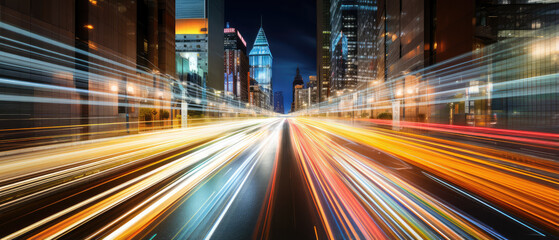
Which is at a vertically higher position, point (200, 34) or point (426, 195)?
point (200, 34)

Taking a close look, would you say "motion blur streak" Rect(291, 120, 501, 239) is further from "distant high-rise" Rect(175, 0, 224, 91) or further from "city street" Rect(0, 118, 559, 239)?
"distant high-rise" Rect(175, 0, 224, 91)

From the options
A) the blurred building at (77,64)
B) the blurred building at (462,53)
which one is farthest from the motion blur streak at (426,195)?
the blurred building at (77,64)

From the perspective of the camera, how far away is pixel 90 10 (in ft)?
55.4

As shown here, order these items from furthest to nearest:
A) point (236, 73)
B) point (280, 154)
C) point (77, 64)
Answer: point (236, 73) → point (77, 64) → point (280, 154)

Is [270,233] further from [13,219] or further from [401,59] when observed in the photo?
[401,59]

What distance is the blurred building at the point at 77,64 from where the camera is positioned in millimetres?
11205

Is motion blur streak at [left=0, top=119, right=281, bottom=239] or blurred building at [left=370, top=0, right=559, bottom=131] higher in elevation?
blurred building at [left=370, top=0, right=559, bottom=131]

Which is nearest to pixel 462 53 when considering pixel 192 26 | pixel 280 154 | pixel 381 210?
pixel 280 154

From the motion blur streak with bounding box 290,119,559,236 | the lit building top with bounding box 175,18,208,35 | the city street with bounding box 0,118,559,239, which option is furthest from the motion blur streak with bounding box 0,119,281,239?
the lit building top with bounding box 175,18,208,35

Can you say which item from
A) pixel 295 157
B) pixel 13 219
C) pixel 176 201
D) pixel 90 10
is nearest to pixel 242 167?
pixel 295 157

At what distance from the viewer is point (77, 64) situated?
15539 mm

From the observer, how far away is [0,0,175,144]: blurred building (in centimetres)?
1121

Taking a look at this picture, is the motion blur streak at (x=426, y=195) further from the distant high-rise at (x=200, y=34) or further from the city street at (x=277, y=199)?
Answer: the distant high-rise at (x=200, y=34)

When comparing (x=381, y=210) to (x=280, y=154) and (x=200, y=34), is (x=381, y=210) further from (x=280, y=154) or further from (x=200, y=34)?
(x=200, y=34)
